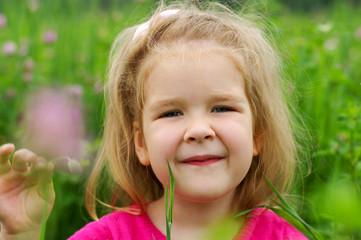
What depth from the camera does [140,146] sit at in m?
1.38

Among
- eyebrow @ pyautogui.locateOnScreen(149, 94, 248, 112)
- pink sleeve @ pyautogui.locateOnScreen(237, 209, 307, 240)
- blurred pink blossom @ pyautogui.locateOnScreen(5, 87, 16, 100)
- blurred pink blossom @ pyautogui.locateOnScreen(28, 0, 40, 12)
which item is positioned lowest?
pink sleeve @ pyautogui.locateOnScreen(237, 209, 307, 240)

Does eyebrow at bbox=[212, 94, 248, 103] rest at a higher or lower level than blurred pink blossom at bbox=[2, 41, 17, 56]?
higher

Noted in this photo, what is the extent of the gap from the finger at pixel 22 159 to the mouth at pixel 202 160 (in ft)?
1.11

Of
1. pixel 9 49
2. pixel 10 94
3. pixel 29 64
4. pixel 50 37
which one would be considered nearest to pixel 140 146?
pixel 10 94

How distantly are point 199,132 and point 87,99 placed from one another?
1406 millimetres

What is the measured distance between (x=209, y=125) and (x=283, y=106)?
403mm

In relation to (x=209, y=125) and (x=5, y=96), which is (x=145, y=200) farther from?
(x=5, y=96)

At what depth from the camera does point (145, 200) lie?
4.92 ft

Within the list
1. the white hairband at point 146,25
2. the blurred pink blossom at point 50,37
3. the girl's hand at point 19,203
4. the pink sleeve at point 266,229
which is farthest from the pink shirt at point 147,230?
the blurred pink blossom at point 50,37

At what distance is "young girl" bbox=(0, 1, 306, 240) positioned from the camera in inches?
45.6

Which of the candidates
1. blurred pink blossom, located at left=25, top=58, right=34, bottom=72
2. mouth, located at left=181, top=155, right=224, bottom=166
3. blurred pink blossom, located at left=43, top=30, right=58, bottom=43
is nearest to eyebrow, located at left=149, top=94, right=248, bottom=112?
mouth, located at left=181, top=155, right=224, bottom=166

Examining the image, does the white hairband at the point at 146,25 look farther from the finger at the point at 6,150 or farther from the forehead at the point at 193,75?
the finger at the point at 6,150

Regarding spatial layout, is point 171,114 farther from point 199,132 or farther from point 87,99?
point 87,99

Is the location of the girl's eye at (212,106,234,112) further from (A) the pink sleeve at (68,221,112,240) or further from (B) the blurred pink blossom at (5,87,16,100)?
(B) the blurred pink blossom at (5,87,16,100)
